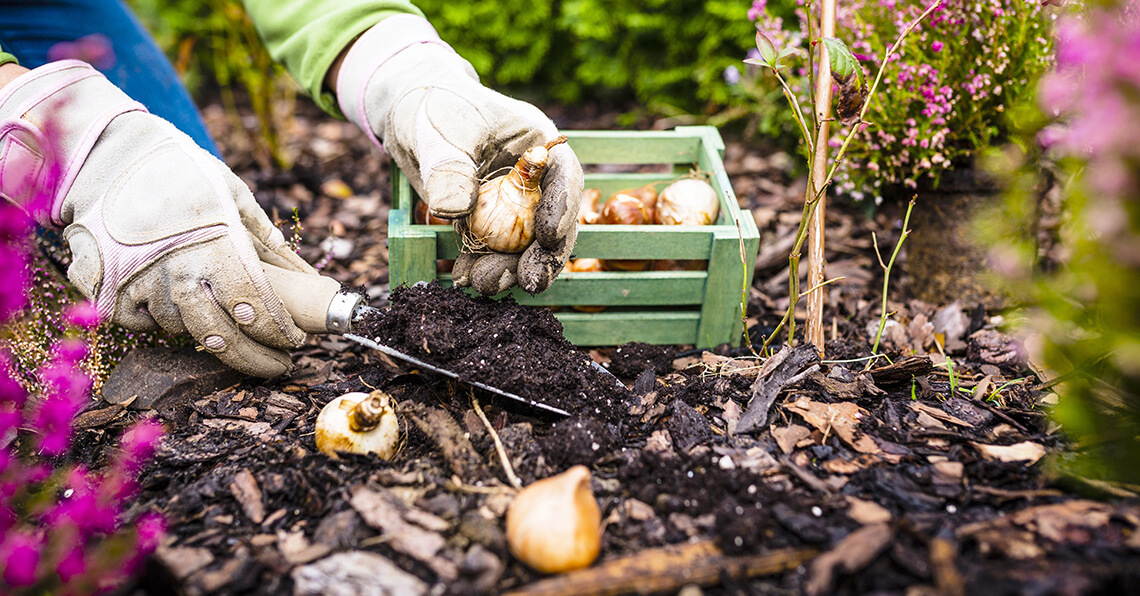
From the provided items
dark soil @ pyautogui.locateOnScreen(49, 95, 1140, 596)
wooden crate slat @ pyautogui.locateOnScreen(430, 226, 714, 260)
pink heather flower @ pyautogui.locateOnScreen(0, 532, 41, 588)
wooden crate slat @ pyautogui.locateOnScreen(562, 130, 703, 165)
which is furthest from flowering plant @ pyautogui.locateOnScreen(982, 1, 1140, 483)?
pink heather flower @ pyautogui.locateOnScreen(0, 532, 41, 588)

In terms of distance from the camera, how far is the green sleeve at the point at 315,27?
2373 mm

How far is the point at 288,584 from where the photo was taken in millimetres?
1389

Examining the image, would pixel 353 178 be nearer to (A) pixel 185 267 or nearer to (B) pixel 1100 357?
(A) pixel 185 267

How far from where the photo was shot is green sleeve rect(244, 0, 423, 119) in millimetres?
2373

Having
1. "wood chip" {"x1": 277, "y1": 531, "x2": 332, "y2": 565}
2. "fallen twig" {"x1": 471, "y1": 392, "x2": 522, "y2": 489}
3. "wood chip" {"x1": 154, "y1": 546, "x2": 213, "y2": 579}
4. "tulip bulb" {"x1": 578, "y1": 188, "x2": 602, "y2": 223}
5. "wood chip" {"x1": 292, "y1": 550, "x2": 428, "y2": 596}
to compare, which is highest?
"tulip bulb" {"x1": 578, "y1": 188, "x2": 602, "y2": 223}

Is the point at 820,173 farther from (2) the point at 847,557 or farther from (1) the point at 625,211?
(2) the point at 847,557

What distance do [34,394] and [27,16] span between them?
138cm

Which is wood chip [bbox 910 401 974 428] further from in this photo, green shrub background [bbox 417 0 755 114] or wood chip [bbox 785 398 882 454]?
green shrub background [bbox 417 0 755 114]

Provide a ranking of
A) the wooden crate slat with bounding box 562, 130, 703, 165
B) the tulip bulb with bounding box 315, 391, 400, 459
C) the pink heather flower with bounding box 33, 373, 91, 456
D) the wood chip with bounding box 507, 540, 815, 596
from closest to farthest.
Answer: the wood chip with bounding box 507, 540, 815, 596 → the pink heather flower with bounding box 33, 373, 91, 456 → the tulip bulb with bounding box 315, 391, 400, 459 → the wooden crate slat with bounding box 562, 130, 703, 165

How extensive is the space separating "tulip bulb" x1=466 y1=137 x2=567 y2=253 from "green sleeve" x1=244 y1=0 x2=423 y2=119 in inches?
36.7

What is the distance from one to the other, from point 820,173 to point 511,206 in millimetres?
859

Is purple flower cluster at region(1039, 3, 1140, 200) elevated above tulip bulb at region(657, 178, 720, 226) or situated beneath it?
elevated above

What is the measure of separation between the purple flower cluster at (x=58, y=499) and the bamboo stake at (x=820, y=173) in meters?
1.72

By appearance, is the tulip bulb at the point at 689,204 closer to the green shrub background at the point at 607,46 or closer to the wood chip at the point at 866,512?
the wood chip at the point at 866,512
